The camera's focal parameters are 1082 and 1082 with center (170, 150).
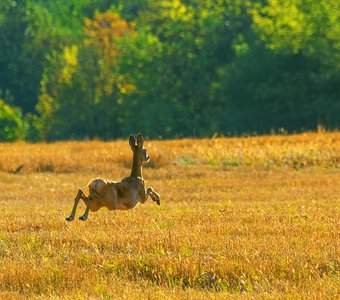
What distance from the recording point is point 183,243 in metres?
13.1

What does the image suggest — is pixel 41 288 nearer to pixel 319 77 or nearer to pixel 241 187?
pixel 241 187

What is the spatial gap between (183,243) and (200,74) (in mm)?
57729

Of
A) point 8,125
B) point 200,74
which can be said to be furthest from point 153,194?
point 8,125

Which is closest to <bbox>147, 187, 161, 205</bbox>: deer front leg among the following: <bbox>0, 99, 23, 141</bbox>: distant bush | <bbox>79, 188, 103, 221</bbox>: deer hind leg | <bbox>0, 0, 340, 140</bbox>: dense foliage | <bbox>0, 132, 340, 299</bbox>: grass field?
<bbox>0, 132, 340, 299</bbox>: grass field

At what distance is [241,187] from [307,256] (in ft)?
41.3

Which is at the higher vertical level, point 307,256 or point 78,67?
point 307,256

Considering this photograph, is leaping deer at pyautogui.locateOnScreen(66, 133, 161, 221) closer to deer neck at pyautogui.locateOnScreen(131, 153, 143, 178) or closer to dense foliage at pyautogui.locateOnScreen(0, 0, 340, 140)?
deer neck at pyautogui.locateOnScreen(131, 153, 143, 178)

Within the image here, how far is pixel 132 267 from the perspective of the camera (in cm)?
1173

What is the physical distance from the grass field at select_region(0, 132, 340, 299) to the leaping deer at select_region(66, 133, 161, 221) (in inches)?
12.3

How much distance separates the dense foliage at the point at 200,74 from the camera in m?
59.8

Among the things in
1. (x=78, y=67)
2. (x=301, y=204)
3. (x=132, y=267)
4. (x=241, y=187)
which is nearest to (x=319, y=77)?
(x=78, y=67)

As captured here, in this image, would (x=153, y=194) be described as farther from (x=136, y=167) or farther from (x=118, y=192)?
(x=118, y=192)

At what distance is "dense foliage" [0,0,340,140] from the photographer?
59787 millimetres

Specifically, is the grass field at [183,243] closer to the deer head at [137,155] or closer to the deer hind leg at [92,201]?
the deer hind leg at [92,201]
